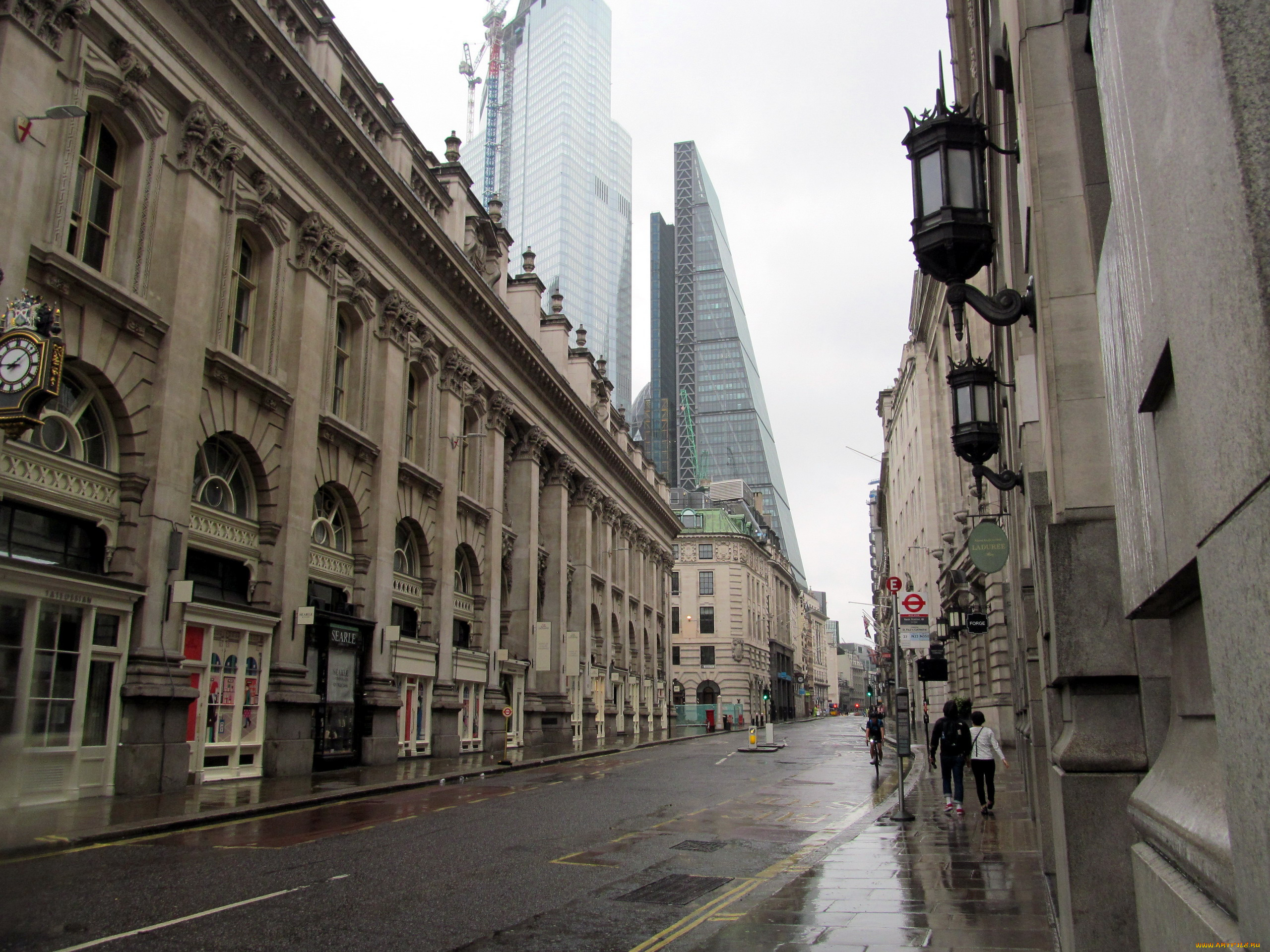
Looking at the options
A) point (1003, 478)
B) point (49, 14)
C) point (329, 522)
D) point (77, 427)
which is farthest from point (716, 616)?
point (1003, 478)

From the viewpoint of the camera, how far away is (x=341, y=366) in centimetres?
2917

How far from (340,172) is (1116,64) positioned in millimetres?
27434

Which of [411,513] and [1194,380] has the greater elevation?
[411,513]

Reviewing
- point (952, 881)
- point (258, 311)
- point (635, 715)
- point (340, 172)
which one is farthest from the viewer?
point (635, 715)

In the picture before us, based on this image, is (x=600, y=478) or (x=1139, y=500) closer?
(x=1139, y=500)

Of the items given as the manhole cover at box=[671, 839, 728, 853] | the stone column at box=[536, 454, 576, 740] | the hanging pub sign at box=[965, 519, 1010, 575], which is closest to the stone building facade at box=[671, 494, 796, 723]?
the stone column at box=[536, 454, 576, 740]

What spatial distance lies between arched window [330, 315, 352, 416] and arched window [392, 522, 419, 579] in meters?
4.85

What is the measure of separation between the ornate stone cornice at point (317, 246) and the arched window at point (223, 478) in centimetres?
587

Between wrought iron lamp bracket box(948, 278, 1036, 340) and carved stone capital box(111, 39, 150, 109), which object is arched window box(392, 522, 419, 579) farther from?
wrought iron lamp bracket box(948, 278, 1036, 340)

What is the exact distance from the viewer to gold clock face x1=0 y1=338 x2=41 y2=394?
14094 millimetres

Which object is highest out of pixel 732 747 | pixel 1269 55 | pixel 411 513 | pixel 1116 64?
pixel 411 513

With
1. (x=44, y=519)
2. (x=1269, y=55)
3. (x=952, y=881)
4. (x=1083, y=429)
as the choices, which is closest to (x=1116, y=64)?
(x=1269, y=55)

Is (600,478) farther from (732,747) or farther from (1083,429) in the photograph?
(1083,429)

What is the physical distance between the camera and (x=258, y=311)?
24.6m
